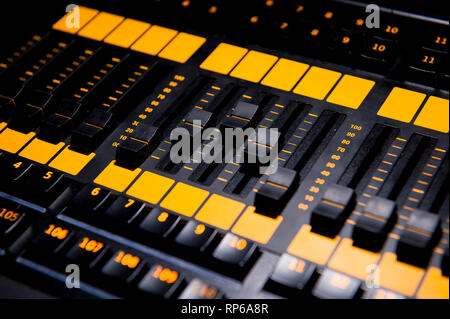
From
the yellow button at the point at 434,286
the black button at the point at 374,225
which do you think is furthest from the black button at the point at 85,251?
the yellow button at the point at 434,286

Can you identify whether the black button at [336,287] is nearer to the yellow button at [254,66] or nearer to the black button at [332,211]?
the black button at [332,211]

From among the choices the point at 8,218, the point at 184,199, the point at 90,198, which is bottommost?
the point at 8,218

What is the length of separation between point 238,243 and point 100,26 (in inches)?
37.1

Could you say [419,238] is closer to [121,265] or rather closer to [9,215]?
[121,265]

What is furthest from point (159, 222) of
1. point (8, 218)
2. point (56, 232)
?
point (8, 218)

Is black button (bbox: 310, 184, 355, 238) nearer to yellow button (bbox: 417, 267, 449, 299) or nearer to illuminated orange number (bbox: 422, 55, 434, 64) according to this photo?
yellow button (bbox: 417, 267, 449, 299)

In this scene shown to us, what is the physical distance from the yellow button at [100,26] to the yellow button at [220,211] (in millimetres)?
737

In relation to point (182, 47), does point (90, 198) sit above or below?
below

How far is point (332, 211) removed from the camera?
3.56 ft

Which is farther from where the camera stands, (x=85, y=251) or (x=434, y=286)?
(x=85, y=251)

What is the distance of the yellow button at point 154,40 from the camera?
1.61 meters

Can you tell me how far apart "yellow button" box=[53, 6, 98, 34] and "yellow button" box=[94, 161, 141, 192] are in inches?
24.1

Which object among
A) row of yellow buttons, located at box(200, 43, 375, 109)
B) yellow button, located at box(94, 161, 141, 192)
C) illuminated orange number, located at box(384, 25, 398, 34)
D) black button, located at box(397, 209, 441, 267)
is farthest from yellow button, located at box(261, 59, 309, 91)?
black button, located at box(397, 209, 441, 267)

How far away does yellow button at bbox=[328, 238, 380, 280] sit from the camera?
103 cm
